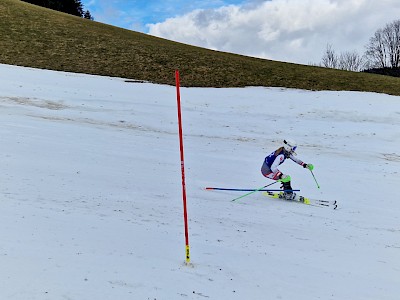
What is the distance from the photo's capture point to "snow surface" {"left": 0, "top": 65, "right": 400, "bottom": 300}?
16.0 feet

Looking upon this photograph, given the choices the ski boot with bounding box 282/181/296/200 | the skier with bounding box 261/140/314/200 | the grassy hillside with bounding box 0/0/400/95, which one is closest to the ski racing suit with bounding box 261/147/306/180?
the skier with bounding box 261/140/314/200

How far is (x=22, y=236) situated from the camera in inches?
213

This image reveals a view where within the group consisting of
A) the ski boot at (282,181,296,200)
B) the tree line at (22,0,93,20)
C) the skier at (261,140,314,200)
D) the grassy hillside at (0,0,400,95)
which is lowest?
the ski boot at (282,181,296,200)

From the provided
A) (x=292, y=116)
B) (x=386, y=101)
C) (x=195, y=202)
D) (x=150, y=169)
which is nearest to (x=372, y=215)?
(x=195, y=202)

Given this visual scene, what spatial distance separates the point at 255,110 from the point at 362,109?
21.3 ft

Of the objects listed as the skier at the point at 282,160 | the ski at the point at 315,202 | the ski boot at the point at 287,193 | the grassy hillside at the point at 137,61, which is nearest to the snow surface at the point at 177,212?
the ski at the point at 315,202

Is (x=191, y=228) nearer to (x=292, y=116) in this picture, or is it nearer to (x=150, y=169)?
(x=150, y=169)

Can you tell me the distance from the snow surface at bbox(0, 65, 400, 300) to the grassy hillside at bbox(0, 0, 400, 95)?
1248 centimetres

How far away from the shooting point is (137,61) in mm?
34438

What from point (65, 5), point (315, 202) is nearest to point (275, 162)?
point (315, 202)

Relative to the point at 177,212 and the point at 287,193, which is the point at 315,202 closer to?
the point at 287,193

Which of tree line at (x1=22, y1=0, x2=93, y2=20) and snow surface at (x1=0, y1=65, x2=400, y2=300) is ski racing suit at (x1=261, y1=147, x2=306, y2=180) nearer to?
snow surface at (x1=0, y1=65, x2=400, y2=300)

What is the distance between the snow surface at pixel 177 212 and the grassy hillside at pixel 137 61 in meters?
12.5

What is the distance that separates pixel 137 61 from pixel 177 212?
94.9 ft
